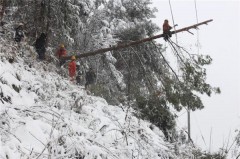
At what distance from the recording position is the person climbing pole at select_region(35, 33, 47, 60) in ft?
39.8

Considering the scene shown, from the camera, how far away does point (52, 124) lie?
425 centimetres

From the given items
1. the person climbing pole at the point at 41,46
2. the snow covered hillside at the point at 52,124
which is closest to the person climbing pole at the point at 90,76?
the person climbing pole at the point at 41,46

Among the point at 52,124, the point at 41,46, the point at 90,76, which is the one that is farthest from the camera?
the point at 90,76

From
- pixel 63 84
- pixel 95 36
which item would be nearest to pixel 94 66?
pixel 95 36

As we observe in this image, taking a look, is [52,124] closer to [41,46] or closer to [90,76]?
[41,46]

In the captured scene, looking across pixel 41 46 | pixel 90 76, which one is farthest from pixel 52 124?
pixel 90 76

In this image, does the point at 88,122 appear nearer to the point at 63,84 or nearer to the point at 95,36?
the point at 63,84

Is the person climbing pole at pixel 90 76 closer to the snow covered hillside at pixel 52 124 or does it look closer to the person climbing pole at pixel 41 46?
the person climbing pole at pixel 41 46

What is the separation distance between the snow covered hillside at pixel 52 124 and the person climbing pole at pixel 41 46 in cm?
106

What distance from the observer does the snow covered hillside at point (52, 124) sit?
488 centimetres

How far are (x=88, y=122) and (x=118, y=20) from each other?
15305 mm

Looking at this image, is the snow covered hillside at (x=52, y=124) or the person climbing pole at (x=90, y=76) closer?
the snow covered hillside at (x=52, y=124)

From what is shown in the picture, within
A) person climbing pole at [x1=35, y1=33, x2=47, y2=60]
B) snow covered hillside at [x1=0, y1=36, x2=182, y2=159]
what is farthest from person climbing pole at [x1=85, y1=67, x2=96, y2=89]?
snow covered hillside at [x1=0, y1=36, x2=182, y2=159]

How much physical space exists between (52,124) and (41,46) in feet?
27.2
